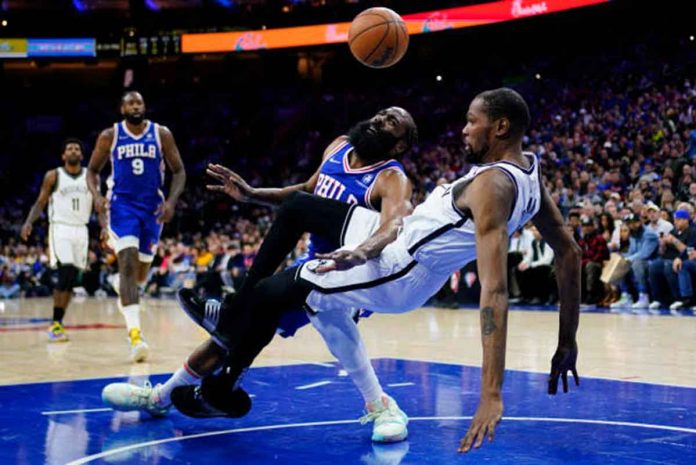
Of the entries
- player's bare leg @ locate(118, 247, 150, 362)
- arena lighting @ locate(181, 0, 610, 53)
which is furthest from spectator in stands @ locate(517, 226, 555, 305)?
arena lighting @ locate(181, 0, 610, 53)

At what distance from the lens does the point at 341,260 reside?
11.6 ft

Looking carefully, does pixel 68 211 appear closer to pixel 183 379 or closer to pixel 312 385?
pixel 312 385

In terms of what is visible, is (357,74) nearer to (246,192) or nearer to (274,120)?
(274,120)

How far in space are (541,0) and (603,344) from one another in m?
14.9

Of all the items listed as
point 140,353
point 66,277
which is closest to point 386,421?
point 140,353

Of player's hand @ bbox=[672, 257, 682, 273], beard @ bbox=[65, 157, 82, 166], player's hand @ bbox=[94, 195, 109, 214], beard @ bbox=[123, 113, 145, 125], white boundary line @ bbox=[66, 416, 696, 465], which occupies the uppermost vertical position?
beard @ bbox=[123, 113, 145, 125]

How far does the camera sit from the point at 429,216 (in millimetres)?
3586

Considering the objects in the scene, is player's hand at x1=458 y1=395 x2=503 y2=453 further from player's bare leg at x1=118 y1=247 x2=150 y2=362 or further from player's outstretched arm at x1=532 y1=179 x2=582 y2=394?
player's bare leg at x1=118 y1=247 x2=150 y2=362

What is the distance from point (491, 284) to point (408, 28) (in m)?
15.6

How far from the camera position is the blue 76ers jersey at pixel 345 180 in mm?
4391

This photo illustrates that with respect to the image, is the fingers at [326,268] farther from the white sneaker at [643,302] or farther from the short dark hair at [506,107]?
the white sneaker at [643,302]

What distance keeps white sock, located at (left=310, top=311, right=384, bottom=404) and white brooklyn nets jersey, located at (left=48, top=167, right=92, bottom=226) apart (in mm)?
5580

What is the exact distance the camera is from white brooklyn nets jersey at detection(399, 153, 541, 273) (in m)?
3.40

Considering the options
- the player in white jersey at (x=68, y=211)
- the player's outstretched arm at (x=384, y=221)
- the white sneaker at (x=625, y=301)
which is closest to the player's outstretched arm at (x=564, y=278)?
the player's outstretched arm at (x=384, y=221)
